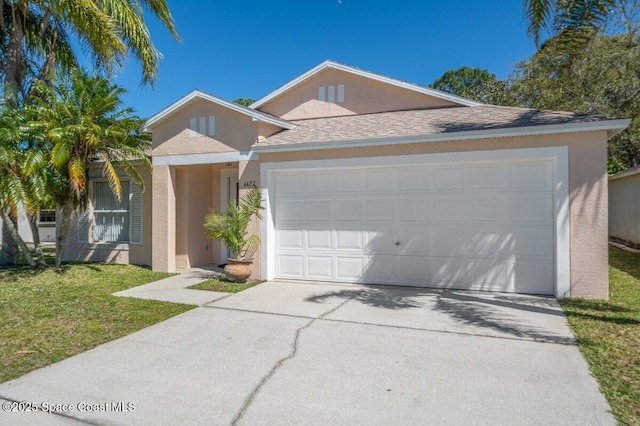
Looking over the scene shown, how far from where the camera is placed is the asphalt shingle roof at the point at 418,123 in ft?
25.4

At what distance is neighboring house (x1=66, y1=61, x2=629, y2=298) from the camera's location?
7195 millimetres

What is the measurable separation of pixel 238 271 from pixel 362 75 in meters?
6.55

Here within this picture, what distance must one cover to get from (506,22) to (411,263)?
7052 mm

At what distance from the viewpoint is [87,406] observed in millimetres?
3619

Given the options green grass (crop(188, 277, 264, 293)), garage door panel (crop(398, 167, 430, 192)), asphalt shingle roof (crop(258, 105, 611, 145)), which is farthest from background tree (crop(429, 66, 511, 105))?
green grass (crop(188, 277, 264, 293))

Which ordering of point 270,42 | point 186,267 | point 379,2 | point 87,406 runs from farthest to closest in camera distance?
1. point 270,42
2. point 379,2
3. point 186,267
4. point 87,406

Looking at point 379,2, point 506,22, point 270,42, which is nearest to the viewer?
point 506,22

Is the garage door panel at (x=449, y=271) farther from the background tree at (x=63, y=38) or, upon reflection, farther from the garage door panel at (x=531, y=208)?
the background tree at (x=63, y=38)

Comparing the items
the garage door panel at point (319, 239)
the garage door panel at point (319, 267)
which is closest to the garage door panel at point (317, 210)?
the garage door panel at point (319, 239)

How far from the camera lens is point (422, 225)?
839 cm

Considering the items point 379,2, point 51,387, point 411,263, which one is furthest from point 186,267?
point 379,2

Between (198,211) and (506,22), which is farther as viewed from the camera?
(198,211)

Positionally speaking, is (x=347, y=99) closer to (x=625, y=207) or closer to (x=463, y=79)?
(x=625, y=207)

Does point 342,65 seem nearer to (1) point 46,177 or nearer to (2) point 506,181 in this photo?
(2) point 506,181
